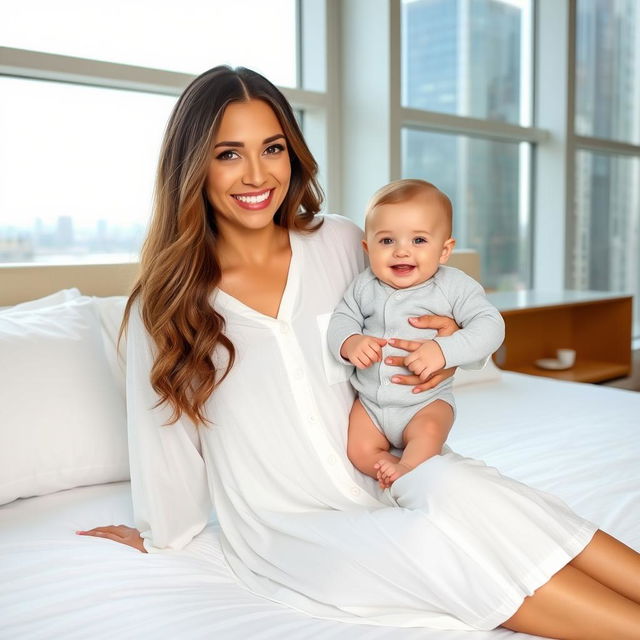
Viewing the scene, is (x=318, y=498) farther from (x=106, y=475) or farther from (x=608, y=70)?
(x=608, y=70)

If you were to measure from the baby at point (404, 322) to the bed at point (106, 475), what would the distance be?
0.35 m

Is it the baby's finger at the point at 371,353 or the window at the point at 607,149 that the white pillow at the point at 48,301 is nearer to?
the baby's finger at the point at 371,353

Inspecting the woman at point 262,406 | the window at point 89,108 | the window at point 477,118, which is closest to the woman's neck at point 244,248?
the woman at point 262,406

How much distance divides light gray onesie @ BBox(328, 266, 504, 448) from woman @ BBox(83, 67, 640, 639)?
46mm

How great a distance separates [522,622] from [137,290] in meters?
0.88

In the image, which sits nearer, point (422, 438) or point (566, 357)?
point (422, 438)

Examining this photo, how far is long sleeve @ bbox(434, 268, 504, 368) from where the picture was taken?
1251 mm

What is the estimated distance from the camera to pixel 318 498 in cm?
128

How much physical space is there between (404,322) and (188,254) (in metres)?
0.43

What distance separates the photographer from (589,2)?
463 cm

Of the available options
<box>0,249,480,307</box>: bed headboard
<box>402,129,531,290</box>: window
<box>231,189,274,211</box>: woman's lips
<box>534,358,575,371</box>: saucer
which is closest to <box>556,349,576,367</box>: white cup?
<box>534,358,575,371</box>: saucer

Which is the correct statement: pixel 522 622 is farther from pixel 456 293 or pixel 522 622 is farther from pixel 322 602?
pixel 456 293

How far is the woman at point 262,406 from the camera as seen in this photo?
3.57ft

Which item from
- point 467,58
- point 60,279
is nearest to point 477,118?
point 467,58
